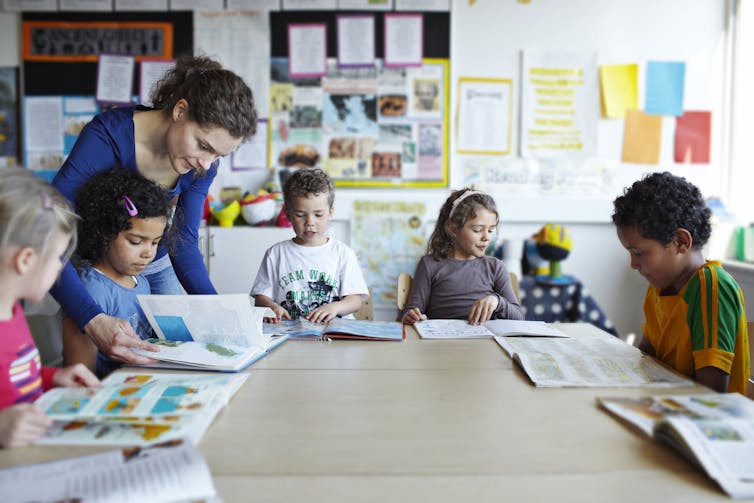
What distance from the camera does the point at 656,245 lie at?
4.19 feet

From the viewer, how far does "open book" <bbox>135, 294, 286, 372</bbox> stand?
127cm

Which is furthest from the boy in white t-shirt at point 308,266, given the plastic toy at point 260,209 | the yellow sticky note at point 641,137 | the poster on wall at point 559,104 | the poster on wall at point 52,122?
the yellow sticky note at point 641,137

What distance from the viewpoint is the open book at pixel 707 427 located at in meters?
0.71

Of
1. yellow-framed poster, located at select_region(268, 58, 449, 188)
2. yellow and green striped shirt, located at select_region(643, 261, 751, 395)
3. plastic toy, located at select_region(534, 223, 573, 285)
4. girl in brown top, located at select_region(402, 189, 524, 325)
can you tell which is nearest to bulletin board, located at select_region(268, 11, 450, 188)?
yellow-framed poster, located at select_region(268, 58, 449, 188)

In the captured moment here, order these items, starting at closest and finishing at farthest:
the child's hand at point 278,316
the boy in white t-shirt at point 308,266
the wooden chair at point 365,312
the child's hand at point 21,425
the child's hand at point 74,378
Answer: the child's hand at point 21,425
the child's hand at point 74,378
the child's hand at point 278,316
the boy in white t-shirt at point 308,266
the wooden chair at point 365,312

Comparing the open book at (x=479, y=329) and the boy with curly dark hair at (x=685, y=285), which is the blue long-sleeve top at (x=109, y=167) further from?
the boy with curly dark hair at (x=685, y=285)

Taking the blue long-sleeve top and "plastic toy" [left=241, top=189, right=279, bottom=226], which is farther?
"plastic toy" [left=241, top=189, right=279, bottom=226]

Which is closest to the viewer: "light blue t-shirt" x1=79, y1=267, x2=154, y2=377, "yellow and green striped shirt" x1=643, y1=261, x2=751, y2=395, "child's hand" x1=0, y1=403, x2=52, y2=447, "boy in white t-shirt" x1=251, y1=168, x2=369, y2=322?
"child's hand" x1=0, y1=403, x2=52, y2=447

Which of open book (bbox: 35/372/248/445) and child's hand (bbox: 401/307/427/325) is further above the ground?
open book (bbox: 35/372/248/445)

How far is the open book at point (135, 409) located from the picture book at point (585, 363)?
23.1 inches

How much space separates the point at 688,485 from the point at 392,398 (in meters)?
0.47

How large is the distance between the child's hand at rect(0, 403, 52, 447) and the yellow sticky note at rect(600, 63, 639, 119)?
2978 mm

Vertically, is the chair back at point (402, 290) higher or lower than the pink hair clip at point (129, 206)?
lower

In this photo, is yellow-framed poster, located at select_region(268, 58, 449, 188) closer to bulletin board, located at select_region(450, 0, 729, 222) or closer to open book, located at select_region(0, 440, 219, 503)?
bulletin board, located at select_region(450, 0, 729, 222)
